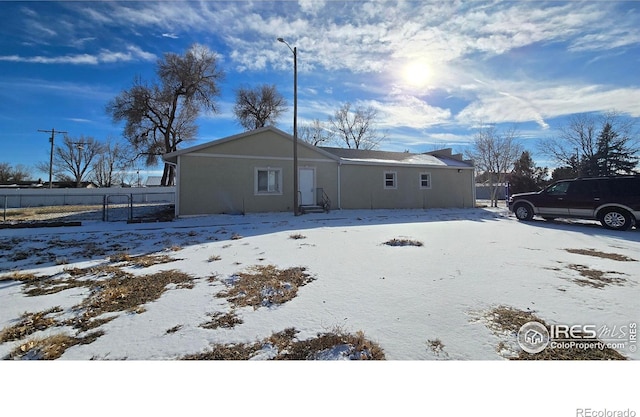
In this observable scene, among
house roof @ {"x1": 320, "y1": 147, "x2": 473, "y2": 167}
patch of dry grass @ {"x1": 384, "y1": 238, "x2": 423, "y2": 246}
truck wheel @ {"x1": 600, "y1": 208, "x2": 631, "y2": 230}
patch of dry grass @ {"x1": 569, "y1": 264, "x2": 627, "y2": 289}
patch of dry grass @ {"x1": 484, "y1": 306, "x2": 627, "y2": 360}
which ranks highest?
house roof @ {"x1": 320, "y1": 147, "x2": 473, "y2": 167}

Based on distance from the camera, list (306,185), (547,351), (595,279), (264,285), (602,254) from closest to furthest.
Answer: (547,351)
(264,285)
(595,279)
(602,254)
(306,185)

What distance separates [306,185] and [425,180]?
7.61 m

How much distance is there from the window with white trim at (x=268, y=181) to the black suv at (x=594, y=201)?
1026 cm

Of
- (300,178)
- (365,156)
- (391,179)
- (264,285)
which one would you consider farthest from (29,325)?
(365,156)

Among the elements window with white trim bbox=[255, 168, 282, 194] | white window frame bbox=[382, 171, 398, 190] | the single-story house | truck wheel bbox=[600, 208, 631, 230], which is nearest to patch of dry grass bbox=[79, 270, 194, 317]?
the single-story house

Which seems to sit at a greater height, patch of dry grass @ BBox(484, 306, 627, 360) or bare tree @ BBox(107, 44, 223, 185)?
bare tree @ BBox(107, 44, 223, 185)

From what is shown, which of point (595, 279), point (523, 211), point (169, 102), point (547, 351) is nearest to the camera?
point (547, 351)

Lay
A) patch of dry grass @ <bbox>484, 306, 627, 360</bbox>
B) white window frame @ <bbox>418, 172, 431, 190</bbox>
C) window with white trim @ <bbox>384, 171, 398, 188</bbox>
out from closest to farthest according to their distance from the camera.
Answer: patch of dry grass @ <bbox>484, 306, 627, 360</bbox>
window with white trim @ <bbox>384, 171, 398, 188</bbox>
white window frame @ <bbox>418, 172, 431, 190</bbox>

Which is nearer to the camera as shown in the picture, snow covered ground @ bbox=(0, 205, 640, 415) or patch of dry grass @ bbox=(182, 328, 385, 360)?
patch of dry grass @ bbox=(182, 328, 385, 360)

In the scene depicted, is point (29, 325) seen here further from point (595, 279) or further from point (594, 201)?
point (594, 201)

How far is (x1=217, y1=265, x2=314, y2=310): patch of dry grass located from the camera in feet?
10.7

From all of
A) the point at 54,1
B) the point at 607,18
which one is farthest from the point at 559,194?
the point at 54,1

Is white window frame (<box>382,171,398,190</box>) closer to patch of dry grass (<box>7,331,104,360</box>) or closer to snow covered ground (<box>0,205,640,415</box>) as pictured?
snow covered ground (<box>0,205,640,415</box>)

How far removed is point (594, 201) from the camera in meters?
9.03
